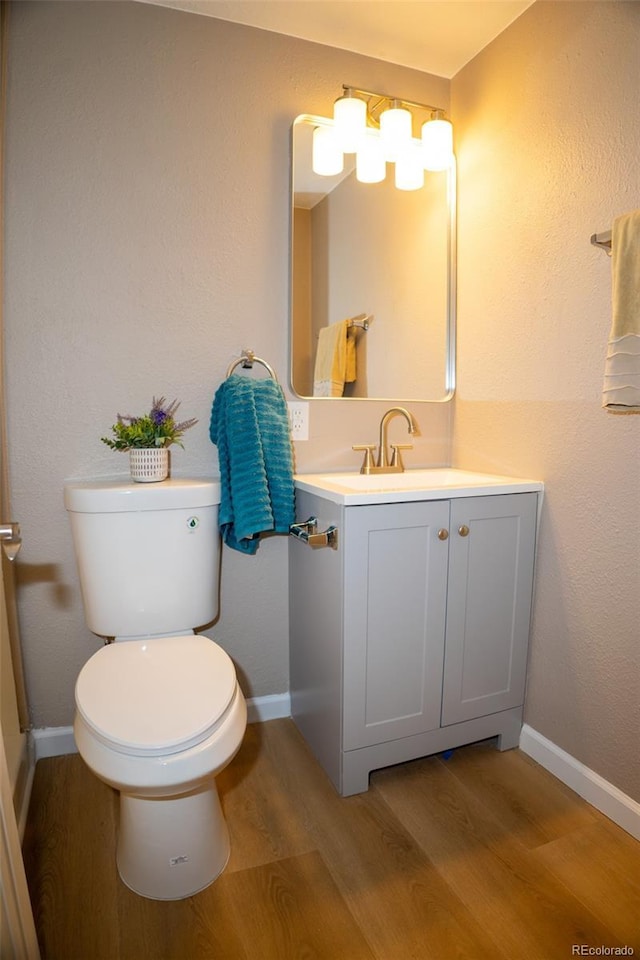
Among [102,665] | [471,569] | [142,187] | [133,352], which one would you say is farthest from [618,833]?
[142,187]

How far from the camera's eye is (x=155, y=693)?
4.03ft

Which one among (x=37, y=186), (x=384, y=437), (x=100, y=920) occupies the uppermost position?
(x=37, y=186)

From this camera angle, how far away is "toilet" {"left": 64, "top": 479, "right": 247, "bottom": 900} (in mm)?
1103

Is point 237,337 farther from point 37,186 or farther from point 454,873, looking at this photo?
point 454,873

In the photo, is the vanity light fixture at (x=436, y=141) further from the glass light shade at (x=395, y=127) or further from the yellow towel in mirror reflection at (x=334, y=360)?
the yellow towel in mirror reflection at (x=334, y=360)

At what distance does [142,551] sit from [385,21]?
67.6 inches

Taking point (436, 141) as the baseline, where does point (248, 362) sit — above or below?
below

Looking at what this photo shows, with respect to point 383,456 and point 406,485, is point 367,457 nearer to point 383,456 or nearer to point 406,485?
point 383,456

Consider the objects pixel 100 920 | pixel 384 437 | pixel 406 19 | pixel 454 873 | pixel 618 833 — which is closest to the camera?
pixel 100 920

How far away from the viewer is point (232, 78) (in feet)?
5.49

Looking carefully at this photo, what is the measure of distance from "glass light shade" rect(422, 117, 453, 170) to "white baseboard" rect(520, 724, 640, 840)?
6.11ft

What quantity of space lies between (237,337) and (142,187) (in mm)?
492

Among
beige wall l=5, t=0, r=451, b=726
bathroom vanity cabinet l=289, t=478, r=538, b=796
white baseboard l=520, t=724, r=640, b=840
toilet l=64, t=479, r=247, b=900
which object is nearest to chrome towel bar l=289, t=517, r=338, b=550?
bathroom vanity cabinet l=289, t=478, r=538, b=796

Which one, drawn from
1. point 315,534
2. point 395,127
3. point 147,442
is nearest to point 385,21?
point 395,127
